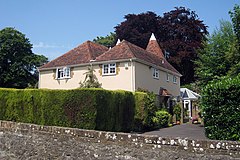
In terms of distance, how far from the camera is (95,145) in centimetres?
577

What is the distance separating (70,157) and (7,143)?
2799mm

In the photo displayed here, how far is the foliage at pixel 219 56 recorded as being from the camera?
1857cm

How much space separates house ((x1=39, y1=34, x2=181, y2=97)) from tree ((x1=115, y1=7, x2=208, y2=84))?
11.5 m

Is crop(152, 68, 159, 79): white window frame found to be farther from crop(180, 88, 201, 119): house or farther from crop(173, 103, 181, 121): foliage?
crop(180, 88, 201, 119): house

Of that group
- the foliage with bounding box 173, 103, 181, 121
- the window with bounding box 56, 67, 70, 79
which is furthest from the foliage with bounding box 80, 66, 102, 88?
the foliage with bounding box 173, 103, 181, 121

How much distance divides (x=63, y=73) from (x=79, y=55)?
2.74m

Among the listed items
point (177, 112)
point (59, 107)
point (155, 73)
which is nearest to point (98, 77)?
point (155, 73)

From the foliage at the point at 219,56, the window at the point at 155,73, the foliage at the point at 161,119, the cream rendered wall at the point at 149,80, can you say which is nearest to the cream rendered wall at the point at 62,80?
the cream rendered wall at the point at 149,80

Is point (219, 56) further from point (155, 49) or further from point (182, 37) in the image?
point (182, 37)

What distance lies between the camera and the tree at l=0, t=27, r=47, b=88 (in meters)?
45.2

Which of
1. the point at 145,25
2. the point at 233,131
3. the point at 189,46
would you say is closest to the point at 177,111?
the point at 189,46

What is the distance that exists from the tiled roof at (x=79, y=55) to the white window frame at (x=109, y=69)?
84.0 inches

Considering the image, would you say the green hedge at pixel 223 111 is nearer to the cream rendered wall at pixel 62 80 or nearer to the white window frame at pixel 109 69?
the white window frame at pixel 109 69

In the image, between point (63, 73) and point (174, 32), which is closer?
point (63, 73)
